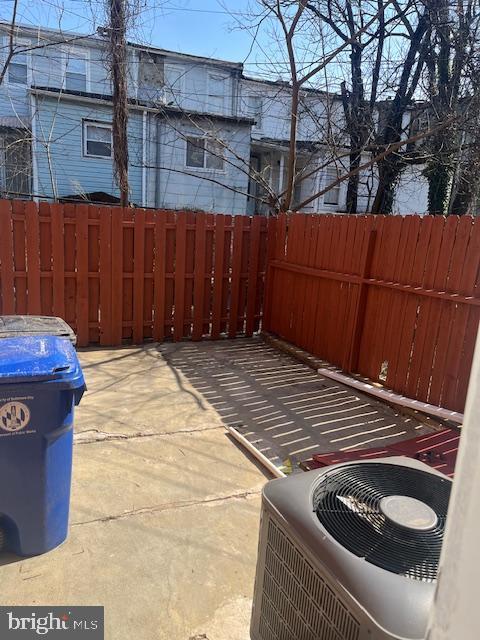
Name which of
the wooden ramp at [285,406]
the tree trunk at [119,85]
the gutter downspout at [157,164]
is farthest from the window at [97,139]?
the wooden ramp at [285,406]

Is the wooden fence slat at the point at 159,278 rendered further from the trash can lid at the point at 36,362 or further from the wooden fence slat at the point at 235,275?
the trash can lid at the point at 36,362

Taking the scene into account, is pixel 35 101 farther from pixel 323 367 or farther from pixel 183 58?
pixel 323 367

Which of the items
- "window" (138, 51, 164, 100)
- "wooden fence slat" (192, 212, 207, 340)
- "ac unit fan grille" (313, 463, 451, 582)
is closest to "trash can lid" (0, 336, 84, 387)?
"ac unit fan grille" (313, 463, 451, 582)

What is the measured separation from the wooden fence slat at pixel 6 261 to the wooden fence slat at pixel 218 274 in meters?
2.68

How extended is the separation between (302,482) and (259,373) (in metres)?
3.89

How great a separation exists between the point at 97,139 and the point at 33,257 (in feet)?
32.2

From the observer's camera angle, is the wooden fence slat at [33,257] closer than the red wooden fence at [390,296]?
No

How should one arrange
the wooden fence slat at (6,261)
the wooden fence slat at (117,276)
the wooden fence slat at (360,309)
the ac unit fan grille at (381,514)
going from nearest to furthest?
the ac unit fan grille at (381,514), the wooden fence slat at (360,309), the wooden fence slat at (6,261), the wooden fence slat at (117,276)

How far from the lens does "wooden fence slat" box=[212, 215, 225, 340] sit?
6.36 m

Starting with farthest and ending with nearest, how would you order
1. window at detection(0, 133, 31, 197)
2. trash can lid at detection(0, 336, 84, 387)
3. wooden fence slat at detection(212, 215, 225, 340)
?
1. window at detection(0, 133, 31, 197)
2. wooden fence slat at detection(212, 215, 225, 340)
3. trash can lid at detection(0, 336, 84, 387)

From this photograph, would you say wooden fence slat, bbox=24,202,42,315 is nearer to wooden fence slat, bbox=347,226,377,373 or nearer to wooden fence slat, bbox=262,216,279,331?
wooden fence slat, bbox=262,216,279,331

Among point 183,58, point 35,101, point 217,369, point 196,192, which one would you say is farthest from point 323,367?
point 183,58

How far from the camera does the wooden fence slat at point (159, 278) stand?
19.7 feet

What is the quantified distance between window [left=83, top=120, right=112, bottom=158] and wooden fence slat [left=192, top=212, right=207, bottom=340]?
30.7 ft
